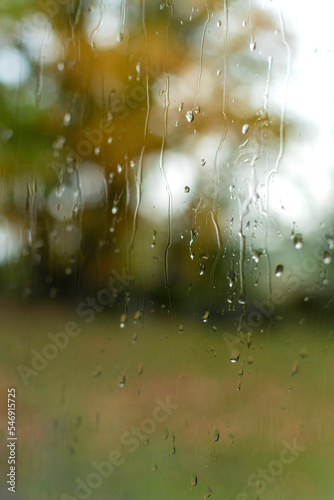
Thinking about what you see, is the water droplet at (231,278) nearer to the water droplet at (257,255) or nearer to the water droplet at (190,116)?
the water droplet at (257,255)

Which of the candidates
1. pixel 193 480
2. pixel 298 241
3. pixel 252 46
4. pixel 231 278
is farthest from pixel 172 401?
pixel 252 46

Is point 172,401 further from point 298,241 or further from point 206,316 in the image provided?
point 298,241

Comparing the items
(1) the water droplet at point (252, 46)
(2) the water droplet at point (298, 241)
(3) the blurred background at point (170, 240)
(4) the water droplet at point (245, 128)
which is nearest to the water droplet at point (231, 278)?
(3) the blurred background at point (170, 240)

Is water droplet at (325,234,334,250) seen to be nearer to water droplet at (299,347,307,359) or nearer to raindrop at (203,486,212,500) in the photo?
water droplet at (299,347,307,359)

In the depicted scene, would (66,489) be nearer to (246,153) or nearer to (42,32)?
(246,153)

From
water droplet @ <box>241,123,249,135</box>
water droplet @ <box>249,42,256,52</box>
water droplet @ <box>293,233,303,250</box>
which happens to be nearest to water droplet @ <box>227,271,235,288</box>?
water droplet @ <box>293,233,303,250</box>

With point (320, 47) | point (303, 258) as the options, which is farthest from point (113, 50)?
point (303, 258)

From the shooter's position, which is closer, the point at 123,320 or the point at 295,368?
the point at 295,368
